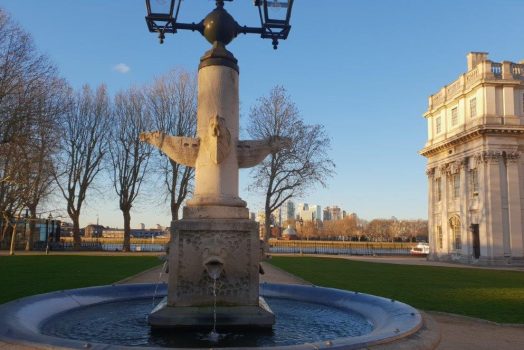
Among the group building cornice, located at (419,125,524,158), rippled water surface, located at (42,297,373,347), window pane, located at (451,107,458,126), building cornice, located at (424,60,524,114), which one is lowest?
rippled water surface, located at (42,297,373,347)

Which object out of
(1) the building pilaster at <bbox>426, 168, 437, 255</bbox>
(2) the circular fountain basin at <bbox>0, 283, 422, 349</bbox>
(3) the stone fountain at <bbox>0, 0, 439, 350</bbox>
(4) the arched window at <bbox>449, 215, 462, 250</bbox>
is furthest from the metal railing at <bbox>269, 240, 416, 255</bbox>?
(3) the stone fountain at <bbox>0, 0, 439, 350</bbox>

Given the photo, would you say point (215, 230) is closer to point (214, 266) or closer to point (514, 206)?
point (214, 266)

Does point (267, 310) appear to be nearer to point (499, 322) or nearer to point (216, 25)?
point (216, 25)

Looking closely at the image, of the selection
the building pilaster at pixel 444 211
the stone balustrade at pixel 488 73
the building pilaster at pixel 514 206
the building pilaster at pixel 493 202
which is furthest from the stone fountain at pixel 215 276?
the building pilaster at pixel 444 211

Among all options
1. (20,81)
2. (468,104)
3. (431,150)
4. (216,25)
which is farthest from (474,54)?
(216,25)

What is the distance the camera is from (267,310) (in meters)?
6.12

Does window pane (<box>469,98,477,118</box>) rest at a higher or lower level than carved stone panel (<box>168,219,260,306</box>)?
higher

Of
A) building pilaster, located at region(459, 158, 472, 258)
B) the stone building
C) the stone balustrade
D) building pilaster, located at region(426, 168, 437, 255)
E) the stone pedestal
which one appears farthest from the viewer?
building pilaster, located at region(426, 168, 437, 255)

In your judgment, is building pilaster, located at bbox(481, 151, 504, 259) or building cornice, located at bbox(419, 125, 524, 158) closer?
building pilaster, located at bbox(481, 151, 504, 259)

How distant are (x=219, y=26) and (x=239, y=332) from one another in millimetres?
4636

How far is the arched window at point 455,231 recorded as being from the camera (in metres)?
47.9

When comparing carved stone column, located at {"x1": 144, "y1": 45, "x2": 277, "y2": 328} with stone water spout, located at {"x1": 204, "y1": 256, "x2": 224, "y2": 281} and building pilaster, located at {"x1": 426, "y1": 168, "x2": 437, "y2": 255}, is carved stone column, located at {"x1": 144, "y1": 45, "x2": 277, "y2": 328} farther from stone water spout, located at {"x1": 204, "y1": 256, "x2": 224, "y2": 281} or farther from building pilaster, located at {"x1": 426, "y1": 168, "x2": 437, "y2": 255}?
building pilaster, located at {"x1": 426, "y1": 168, "x2": 437, "y2": 255}

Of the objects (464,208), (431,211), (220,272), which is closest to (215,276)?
(220,272)

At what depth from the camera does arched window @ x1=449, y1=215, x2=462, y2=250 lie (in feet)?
157
